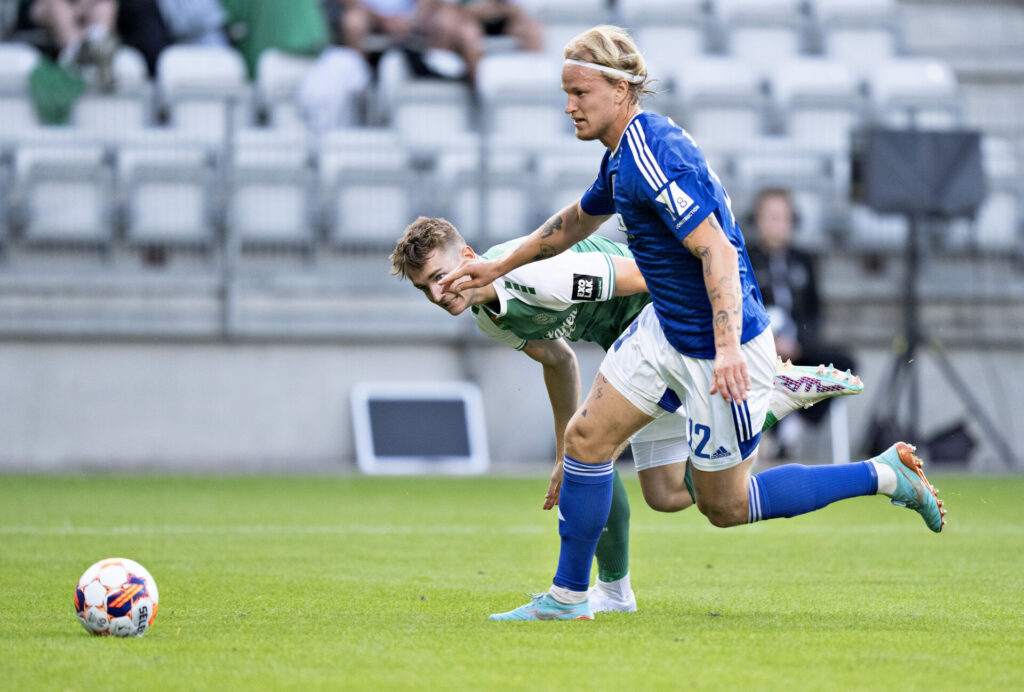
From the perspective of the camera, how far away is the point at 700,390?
4832mm

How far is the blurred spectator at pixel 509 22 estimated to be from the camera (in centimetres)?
1442

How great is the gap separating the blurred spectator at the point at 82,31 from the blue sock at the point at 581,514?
9.38 metres

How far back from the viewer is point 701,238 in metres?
4.59

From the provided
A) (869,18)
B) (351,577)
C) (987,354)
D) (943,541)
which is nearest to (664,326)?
(351,577)

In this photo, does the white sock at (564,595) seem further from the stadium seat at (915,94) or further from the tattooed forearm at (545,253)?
the stadium seat at (915,94)

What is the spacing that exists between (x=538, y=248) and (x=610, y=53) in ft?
2.52

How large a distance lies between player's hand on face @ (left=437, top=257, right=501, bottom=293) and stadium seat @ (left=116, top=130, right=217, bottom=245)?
791 centimetres

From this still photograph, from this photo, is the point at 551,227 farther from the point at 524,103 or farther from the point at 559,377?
the point at 524,103

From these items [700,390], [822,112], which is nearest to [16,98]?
[822,112]

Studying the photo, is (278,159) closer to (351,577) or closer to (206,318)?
(206,318)

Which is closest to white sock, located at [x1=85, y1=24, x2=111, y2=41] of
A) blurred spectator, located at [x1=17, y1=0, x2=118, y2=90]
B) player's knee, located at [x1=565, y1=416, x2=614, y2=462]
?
blurred spectator, located at [x1=17, y1=0, x2=118, y2=90]

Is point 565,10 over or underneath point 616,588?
over

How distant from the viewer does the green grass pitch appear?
3.96 meters

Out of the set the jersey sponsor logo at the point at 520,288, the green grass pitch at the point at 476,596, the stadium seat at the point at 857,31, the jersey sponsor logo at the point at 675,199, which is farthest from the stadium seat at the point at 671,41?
the jersey sponsor logo at the point at 675,199
